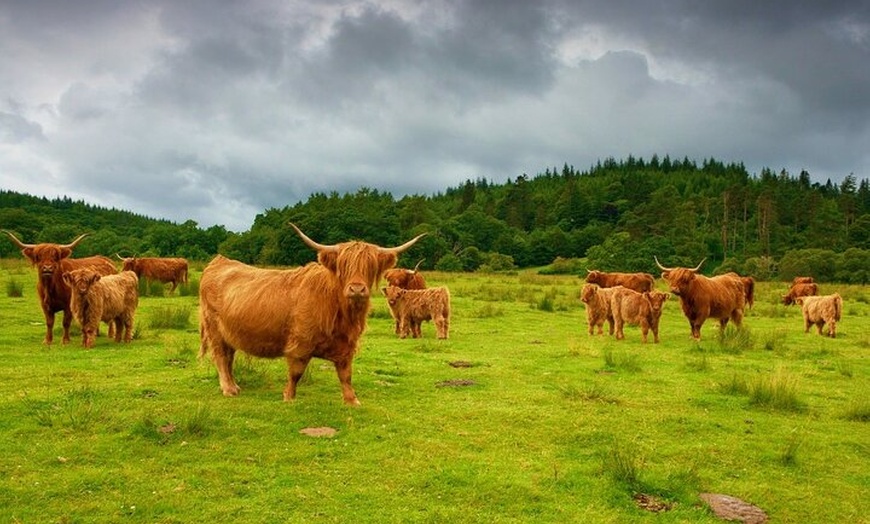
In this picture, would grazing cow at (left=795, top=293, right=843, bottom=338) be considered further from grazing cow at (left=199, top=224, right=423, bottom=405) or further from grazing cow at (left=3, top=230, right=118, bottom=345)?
grazing cow at (left=3, top=230, right=118, bottom=345)

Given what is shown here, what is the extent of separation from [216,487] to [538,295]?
20.7m

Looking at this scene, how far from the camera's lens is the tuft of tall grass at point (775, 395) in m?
7.13

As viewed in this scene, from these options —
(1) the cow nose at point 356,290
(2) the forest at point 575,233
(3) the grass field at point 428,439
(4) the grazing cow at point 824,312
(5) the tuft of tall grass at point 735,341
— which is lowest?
(3) the grass field at point 428,439

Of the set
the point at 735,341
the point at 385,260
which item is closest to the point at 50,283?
the point at 385,260

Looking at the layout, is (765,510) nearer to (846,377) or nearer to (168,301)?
(846,377)

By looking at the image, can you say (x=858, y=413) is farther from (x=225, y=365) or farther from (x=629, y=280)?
(x=629, y=280)

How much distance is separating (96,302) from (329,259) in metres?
5.86

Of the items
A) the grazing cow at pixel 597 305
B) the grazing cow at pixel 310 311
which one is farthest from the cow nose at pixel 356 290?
the grazing cow at pixel 597 305

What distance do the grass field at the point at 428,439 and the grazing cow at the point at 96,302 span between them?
1.55 ft

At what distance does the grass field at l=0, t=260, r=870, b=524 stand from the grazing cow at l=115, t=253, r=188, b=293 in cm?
1306

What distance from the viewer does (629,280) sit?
2253 cm

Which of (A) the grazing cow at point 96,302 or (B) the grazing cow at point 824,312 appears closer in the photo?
(A) the grazing cow at point 96,302

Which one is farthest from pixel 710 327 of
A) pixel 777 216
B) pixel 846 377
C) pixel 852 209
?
pixel 852 209

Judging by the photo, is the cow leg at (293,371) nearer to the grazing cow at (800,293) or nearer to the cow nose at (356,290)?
the cow nose at (356,290)
